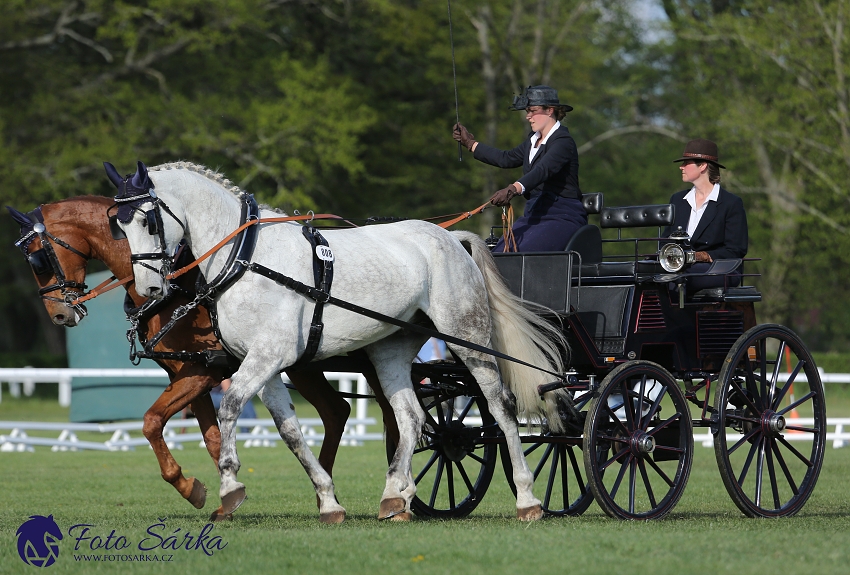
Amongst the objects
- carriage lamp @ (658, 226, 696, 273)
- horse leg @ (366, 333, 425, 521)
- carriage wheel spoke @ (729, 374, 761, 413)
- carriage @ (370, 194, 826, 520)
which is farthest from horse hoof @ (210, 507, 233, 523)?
carriage wheel spoke @ (729, 374, 761, 413)

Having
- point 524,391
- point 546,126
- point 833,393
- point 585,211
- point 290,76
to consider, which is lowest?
point 833,393

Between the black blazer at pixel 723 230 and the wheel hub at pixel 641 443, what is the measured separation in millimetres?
1594

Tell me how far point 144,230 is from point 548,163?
271 cm

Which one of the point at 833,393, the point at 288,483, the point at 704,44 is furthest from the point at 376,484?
the point at 704,44

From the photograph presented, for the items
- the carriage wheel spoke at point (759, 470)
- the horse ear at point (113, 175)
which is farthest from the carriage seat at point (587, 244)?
the horse ear at point (113, 175)

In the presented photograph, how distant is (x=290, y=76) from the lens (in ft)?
91.2

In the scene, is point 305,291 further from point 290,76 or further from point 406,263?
point 290,76

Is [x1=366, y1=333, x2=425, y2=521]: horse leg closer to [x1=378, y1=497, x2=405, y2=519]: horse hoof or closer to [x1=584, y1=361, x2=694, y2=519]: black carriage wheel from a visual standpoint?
[x1=378, y1=497, x2=405, y2=519]: horse hoof

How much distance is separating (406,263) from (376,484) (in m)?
3.87

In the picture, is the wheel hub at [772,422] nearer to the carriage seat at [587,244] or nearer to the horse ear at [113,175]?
the carriage seat at [587,244]

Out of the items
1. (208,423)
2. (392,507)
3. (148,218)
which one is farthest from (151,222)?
(392,507)

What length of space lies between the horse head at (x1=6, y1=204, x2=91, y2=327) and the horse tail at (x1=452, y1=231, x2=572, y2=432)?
255 cm

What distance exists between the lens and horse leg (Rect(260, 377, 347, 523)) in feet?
23.1

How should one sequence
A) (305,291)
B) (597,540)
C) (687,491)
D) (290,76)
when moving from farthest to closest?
(290,76) < (687,491) < (305,291) < (597,540)
